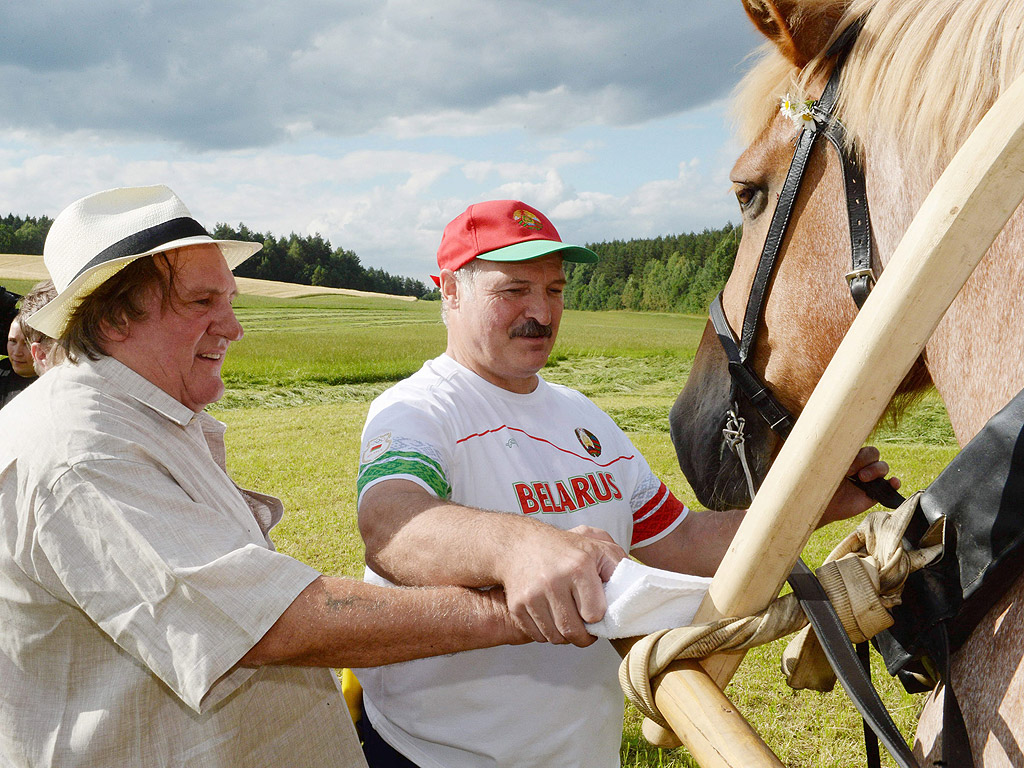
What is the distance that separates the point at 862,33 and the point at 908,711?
357 centimetres

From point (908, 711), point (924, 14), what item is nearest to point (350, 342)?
point (908, 711)

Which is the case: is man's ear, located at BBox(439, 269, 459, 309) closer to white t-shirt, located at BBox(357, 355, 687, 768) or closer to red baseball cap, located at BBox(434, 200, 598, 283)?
red baseball cap, located at BBox(434, 200, 598, 283)

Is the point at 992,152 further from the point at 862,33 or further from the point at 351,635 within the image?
the point at 351,635

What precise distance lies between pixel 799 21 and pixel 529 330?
1.08 metres

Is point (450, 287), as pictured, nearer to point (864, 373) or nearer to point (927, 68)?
point (927, 68)

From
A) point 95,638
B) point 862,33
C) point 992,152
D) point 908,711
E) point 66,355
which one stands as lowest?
point 908,711

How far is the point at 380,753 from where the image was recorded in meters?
2.09

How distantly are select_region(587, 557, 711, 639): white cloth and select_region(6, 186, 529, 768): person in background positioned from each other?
0.83ft

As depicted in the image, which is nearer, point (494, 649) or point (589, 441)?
point (494, 649)

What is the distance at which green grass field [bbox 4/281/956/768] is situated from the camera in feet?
12.4

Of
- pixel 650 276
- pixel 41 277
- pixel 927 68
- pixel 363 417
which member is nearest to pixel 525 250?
pixel 927 68

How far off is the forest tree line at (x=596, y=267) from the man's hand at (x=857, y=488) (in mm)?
45338

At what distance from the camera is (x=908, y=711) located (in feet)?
12.1

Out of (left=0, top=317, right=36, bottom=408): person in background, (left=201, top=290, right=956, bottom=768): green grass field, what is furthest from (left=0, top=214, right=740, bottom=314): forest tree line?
(left=0, top=317, right=36, bottom=408): person in background
